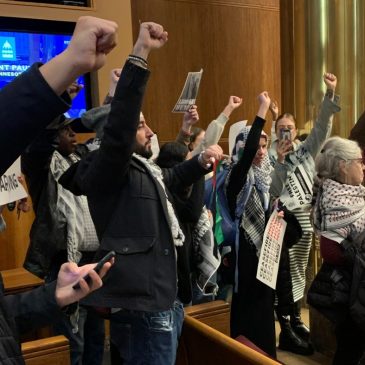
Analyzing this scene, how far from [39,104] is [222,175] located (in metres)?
2.21

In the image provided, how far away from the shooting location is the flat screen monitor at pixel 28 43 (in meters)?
4.25

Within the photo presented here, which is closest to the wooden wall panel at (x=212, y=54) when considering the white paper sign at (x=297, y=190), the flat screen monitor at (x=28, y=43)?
the flat screen monitor at (x=28, y=43)

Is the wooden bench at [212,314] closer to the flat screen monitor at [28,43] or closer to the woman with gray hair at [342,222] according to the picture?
the woman with gray hair at [342,222]

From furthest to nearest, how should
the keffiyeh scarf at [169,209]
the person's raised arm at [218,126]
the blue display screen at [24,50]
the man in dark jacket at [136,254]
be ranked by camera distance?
the blue display screen at [24,50], the person's raised arm at [218,126], the keffiyeh scarf at [169,209], the man in dark jacket at [136,254]

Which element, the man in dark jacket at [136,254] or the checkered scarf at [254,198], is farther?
the checkered scarf at [254,198]

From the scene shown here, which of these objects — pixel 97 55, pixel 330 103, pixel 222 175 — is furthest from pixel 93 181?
pixel 330 103

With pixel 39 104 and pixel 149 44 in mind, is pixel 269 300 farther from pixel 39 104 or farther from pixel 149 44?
pixel 39 104

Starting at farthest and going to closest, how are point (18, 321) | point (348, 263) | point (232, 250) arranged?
1. point (232, 250)
2. point (348, 263)
3. point (18, 321)

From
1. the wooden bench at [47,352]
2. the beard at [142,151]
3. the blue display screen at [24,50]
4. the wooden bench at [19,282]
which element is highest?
the blue display screen at [24,50]

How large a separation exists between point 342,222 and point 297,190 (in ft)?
2.23

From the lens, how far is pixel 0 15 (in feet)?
13.8

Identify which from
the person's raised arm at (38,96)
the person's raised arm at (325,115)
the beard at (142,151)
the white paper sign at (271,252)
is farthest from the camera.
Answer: the person's raised arm at (325,115)

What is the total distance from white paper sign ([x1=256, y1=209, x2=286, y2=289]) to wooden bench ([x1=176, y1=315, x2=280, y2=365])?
2.60 feet

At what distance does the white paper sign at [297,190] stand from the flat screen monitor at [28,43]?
197 cm
